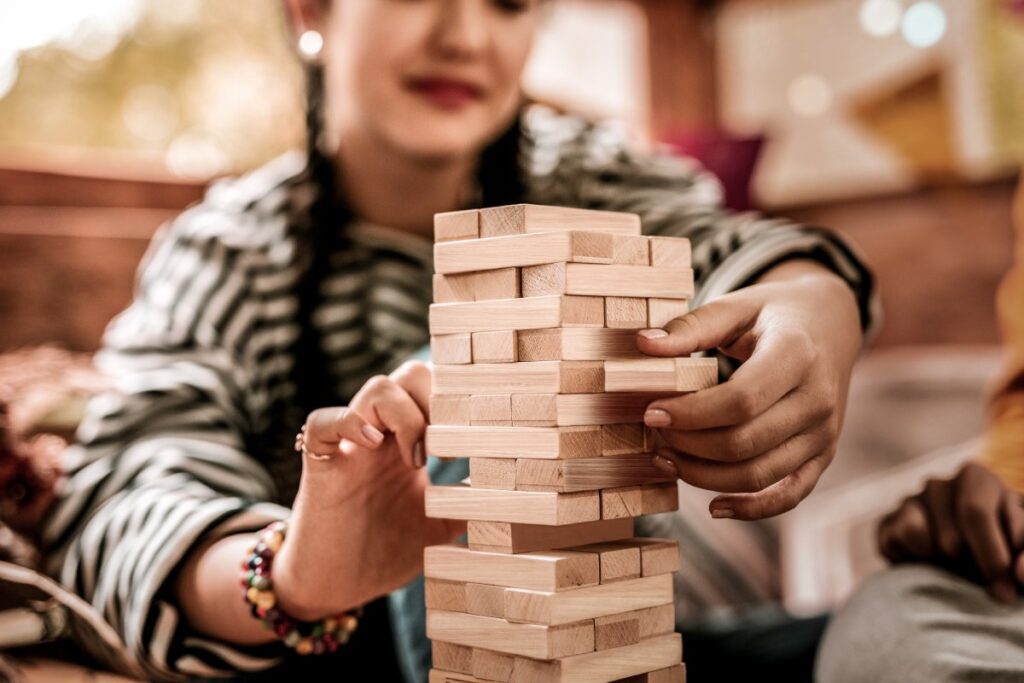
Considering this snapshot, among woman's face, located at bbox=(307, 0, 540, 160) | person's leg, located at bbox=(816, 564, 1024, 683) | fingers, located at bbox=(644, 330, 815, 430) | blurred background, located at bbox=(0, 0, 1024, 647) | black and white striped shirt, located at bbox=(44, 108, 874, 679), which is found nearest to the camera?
fingers, located at bbox=(644, 330, 815, 430)

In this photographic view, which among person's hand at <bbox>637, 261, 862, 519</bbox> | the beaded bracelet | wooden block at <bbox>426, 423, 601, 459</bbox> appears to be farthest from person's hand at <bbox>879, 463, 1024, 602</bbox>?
the beaded bracelet

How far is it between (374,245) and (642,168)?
443 mm

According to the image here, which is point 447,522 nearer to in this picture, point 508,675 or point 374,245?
point 508,675

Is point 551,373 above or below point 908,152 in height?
below

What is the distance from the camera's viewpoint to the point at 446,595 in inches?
29.1

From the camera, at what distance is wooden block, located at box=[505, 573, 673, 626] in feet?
2.20

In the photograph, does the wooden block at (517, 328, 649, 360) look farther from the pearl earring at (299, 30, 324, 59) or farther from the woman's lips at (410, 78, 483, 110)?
the pearl earring at (299, 30, 324, 59)

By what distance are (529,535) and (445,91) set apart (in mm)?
612

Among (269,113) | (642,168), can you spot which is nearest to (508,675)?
(642,168)

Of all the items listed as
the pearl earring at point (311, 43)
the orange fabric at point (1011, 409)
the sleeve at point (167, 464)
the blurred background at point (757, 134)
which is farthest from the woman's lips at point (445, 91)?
the blurred background at point (757, 134)

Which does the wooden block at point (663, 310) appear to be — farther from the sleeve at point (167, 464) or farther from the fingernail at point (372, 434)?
the sleeve at point (167, 464)

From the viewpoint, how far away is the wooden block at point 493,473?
2.30 ft

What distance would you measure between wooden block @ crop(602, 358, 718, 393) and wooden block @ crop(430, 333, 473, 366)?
0.36 ft

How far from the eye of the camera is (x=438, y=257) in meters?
0.74
